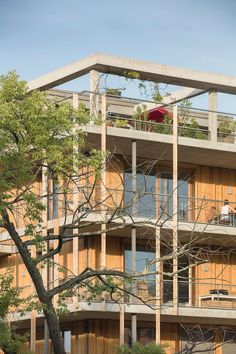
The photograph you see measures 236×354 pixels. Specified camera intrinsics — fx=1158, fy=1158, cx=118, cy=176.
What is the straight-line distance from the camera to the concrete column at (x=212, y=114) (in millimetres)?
35906

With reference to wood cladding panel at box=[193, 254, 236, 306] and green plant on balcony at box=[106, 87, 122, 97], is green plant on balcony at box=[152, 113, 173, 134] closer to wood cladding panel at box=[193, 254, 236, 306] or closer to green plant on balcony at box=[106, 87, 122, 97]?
green plant on balcony at box=[106, 87, 122, 97]

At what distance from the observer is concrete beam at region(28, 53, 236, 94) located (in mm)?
33844

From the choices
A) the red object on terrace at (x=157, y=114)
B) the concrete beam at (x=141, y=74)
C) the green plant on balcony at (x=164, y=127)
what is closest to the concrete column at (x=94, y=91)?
the concrete beam at (x=141, y=74)

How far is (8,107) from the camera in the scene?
25.1 meters

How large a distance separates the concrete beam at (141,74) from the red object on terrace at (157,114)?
0.88 meters

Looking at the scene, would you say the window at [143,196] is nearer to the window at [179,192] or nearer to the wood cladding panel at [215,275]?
the window at [179,192]

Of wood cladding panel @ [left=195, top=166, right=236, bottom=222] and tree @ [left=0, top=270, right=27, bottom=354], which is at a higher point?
wood cladding panel @ [left=195, top=166, right=236, bottom=222]

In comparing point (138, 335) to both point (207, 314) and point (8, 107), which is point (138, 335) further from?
point (8, 107)

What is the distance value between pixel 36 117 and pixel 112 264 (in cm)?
1052

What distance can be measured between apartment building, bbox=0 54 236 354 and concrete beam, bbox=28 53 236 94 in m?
0.03

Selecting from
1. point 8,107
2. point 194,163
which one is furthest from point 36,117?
point 194,163

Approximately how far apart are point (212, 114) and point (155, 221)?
438cm

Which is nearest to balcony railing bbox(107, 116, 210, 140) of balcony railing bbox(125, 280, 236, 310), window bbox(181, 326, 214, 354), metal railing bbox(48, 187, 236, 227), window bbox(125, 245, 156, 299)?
metal railing bbox(48, 187, 236, 227)

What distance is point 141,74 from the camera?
3488cm
